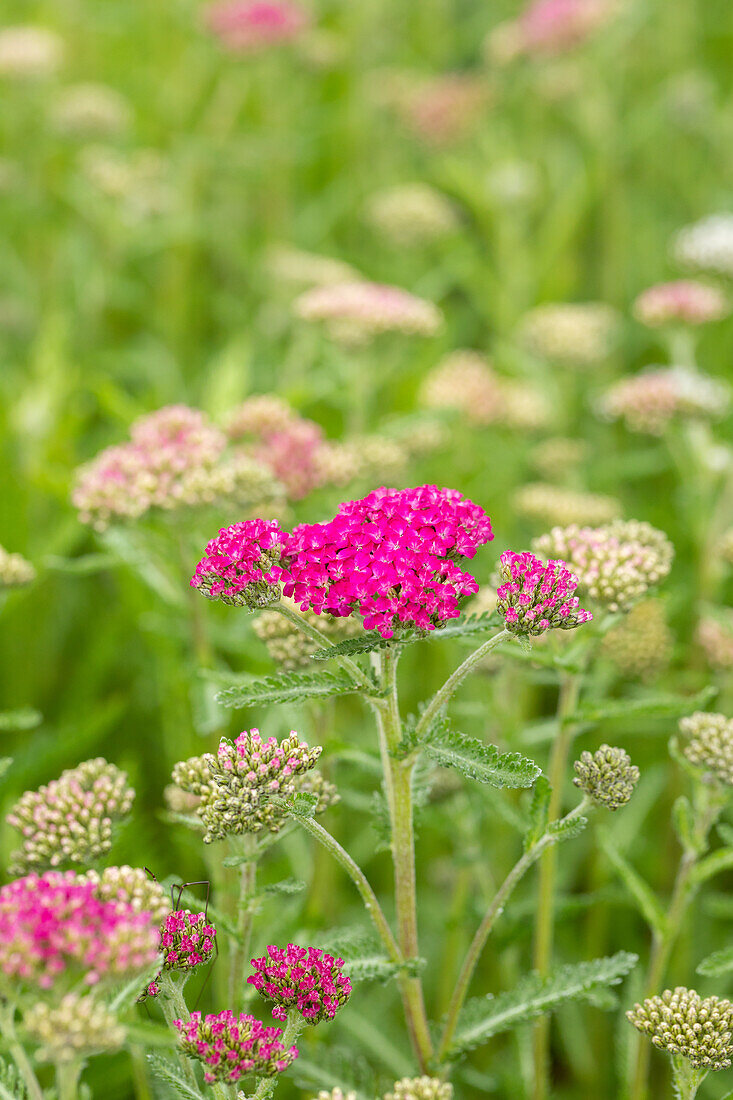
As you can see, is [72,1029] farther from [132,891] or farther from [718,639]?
[718,639]

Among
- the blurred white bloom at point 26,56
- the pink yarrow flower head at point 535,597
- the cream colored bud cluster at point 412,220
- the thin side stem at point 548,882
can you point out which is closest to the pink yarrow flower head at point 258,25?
the blurred white bloom at point 26,56

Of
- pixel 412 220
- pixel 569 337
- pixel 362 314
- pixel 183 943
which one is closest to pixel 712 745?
pixel 183 943

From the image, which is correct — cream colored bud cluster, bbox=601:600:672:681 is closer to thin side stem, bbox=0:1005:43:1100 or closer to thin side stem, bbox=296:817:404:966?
thin side stem, bbox=296:817:404:966

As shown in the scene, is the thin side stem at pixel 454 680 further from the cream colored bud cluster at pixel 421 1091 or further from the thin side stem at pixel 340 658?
the cream colored bud cluster at pixel 421 1091

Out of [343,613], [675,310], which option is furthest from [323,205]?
[343,613]

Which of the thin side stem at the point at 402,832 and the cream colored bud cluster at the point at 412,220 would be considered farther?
the cream colored bud cluster at the point at 412,220

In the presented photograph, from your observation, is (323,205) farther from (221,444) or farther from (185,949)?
(185,949)
